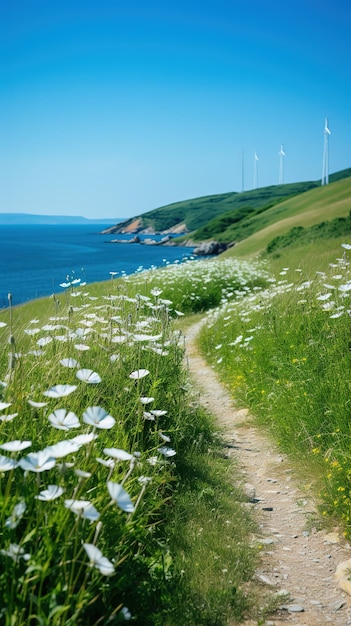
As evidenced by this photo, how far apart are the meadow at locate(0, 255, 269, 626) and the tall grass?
2.83 feet

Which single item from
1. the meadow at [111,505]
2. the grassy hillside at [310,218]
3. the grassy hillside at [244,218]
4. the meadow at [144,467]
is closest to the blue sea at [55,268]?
the meadow at [144,467]

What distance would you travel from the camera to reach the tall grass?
5.34 meters

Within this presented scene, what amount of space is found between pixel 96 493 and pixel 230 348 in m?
7.79

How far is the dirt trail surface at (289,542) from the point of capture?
3818 millimetres

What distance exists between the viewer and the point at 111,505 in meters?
3.22

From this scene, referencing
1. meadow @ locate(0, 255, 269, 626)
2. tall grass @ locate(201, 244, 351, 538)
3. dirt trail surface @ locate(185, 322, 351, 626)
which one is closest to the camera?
meadow @ locate(0, 255, 269, 626)

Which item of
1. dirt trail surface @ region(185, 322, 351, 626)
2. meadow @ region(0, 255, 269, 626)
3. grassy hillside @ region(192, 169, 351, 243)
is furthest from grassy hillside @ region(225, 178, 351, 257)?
meadow @ region(0, 255, 269, 626)

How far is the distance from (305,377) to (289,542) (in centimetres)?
249

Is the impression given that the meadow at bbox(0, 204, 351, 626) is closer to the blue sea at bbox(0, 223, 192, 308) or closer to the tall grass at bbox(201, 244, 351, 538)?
the tall grass at bbox(201, 244, 351, 538)

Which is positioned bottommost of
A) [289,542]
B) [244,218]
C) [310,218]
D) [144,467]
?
[289,542]

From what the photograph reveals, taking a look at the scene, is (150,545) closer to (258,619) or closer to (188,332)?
(258,619)

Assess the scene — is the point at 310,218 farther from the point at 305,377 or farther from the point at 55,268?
the point at 55,268

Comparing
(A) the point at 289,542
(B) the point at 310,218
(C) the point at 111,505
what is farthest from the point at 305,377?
(B) the point at 310,218

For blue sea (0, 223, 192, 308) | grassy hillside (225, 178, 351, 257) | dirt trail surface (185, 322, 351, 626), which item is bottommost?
blue sea (0, 223, 192, 308)
